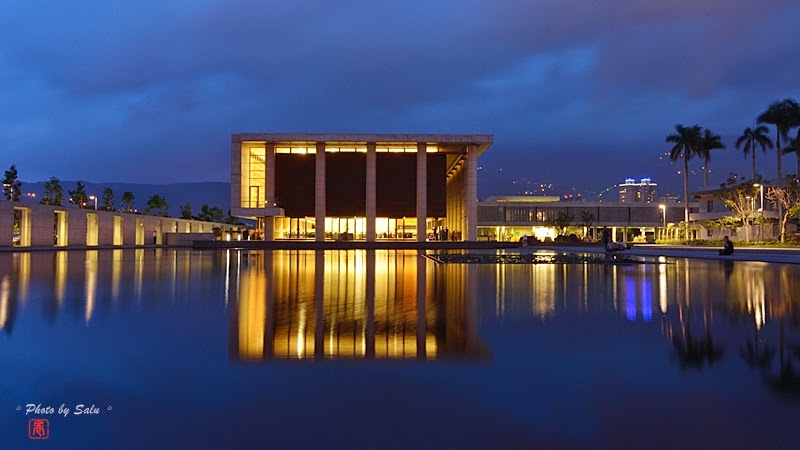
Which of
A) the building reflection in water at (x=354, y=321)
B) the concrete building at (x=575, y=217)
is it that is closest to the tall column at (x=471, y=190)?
the concrete building at (x=575, y=217)

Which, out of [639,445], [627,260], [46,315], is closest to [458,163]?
[627,260]

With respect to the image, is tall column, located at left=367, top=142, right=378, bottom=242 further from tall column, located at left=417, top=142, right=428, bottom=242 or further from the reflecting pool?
the reflecting pool

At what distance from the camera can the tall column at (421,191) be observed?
61281 mm

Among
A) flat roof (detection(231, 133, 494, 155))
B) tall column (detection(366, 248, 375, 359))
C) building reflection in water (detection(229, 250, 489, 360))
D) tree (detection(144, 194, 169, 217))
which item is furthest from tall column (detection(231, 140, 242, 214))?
tall column (detection(366, 248, 375, 359))

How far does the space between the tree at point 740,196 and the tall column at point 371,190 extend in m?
40.3

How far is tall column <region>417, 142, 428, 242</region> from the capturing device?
6128 centimetres

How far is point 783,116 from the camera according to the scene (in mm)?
56906

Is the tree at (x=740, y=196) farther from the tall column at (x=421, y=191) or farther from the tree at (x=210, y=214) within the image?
the tree at (x=210, y=214)

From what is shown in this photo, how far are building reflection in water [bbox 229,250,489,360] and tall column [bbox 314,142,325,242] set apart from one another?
46405 mm

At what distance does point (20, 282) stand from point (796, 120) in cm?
6669

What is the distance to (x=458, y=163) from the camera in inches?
2721

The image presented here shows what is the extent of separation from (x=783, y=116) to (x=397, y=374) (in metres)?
65.9

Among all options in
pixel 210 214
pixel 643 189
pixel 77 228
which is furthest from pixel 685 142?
pixel 643 189

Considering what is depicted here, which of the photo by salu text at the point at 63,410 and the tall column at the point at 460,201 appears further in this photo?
the tall column at the point at 460,201
